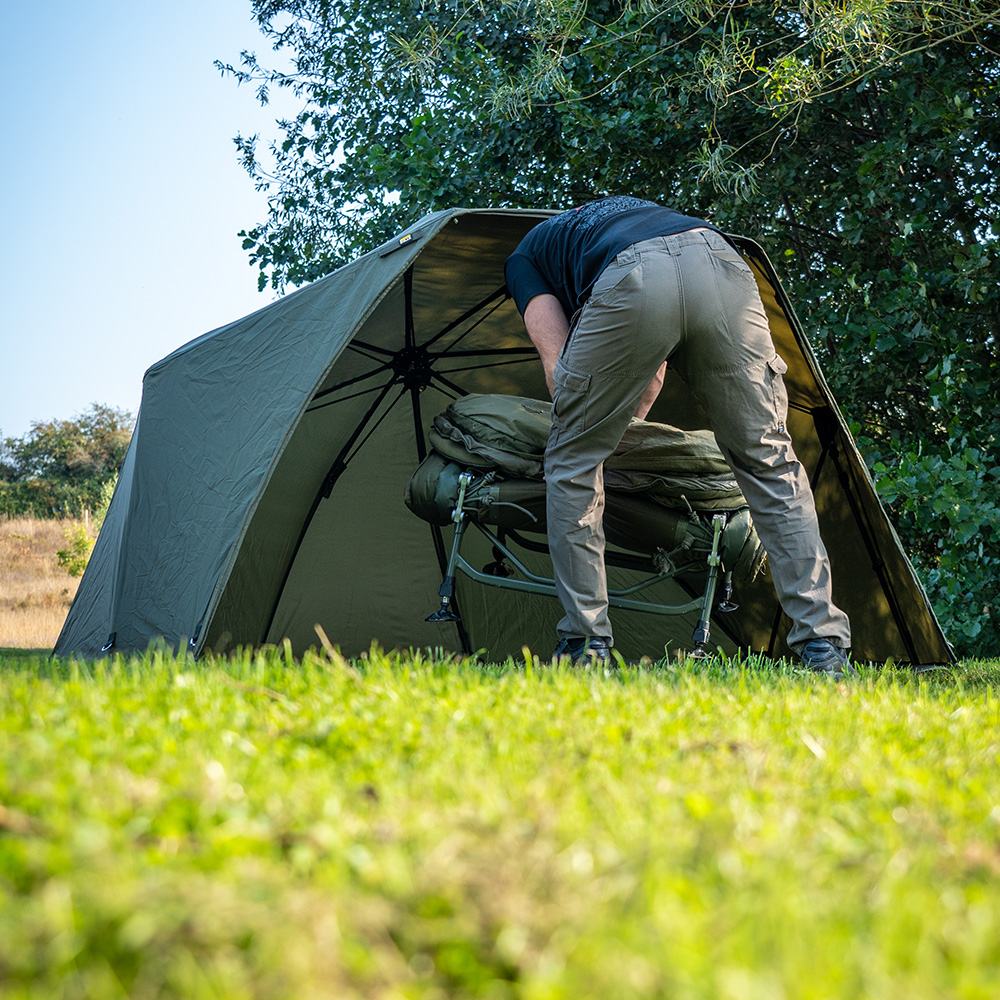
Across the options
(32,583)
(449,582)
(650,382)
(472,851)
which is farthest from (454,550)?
(32,583)

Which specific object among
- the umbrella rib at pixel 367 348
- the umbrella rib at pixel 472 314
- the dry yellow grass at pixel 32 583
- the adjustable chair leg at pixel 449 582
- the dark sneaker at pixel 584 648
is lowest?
the dry yellow grass at pixel 32 583

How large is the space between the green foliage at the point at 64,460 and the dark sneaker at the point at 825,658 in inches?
837

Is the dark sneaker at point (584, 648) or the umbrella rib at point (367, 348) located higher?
the umbrella rib at point (367, 348)

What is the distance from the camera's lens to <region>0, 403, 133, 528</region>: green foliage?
22.0 metres

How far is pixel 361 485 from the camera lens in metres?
4.22

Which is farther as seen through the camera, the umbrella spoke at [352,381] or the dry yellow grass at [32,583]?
the dry yellow grass at [32,583]

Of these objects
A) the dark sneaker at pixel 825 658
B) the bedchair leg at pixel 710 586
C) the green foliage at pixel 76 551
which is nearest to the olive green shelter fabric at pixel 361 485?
the bedchair leg at pixel 710 586

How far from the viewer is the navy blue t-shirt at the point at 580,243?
274cm

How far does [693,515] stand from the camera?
331cm

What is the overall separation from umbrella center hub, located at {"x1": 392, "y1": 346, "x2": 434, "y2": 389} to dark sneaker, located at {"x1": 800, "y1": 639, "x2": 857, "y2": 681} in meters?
2.11

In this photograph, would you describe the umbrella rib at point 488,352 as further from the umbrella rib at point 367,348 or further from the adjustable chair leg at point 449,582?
the adjustable chair leg at point 449,582

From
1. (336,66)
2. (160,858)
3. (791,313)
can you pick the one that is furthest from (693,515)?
(336,66)

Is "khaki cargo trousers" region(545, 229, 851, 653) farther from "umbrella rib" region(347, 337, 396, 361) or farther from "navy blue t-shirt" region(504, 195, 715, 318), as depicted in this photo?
"umbrella rib" region(347, 337, 396, 361)

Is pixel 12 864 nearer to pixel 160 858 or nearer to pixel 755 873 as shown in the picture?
pixel 160 858
